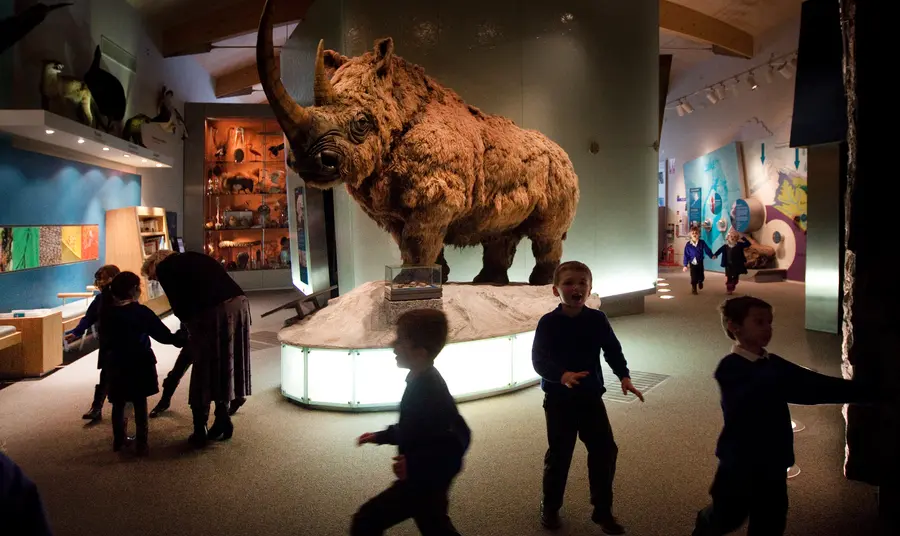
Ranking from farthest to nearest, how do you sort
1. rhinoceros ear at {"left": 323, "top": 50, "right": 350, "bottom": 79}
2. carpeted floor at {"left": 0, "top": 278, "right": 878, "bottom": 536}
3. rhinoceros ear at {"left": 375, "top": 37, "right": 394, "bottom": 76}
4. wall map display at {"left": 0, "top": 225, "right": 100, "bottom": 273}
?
wall map display at {"left": 0, "top": 225, "right": 100, "bottom": 273} < rhinoceros ear at {"left": 323, "top": 50, "right": 350, "bottom": 79} < rhinoceros ear at {"left": 375, "top": 37, "right": 394, "bottom": 76} < carpeted floor at {"left": 0, "top": 278, "right": 878, "bottom": 536}

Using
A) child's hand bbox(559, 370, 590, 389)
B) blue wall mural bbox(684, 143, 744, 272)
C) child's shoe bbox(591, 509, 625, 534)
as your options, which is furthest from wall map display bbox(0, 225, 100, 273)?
blue wall mural bbox(684, 143, 744, 272)

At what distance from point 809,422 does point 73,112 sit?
7285 millimetres

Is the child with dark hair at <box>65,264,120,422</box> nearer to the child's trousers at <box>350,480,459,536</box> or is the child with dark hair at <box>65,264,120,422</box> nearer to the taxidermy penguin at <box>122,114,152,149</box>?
the child's trousers at <box>350,480,459,536</box>

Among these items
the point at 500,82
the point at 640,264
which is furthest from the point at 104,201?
the point at 640,264

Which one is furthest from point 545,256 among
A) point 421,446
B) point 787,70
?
point 787,70

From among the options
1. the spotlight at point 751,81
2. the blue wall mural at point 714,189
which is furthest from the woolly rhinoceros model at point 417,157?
the blue wall mural at point 714,189

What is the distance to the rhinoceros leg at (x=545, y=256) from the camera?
16.0ft

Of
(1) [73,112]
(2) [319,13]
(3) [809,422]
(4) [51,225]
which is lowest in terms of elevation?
(3) [809,422]

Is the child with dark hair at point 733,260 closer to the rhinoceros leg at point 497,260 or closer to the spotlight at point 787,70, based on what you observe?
the spotlight at point 787,70

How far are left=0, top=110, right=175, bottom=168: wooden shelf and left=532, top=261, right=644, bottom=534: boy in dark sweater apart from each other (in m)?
4.76

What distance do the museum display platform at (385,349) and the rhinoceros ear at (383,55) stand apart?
1373 mm

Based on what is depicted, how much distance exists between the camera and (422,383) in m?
1.80

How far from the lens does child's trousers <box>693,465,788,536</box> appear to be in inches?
70.1

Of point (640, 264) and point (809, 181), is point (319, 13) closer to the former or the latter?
point (640, 264)
